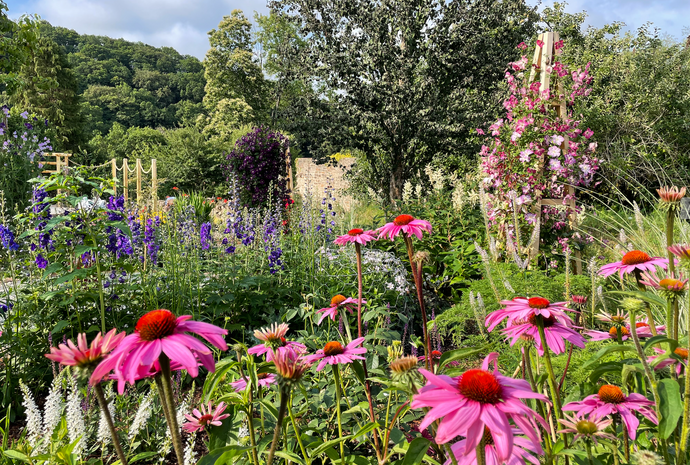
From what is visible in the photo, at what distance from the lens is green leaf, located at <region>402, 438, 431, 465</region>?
696mm

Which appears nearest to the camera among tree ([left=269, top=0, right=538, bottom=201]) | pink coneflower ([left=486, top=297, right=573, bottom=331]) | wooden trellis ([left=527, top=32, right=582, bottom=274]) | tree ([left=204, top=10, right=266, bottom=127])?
pink coneflower ([left=486, top=297, right=573, bottom=331])

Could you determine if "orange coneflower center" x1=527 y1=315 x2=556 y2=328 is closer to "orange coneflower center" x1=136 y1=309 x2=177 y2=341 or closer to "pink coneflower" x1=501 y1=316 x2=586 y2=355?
"pink coneflower" x1=501 y1=316 x2=586 y2=355

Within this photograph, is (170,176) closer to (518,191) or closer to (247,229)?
(247,229)

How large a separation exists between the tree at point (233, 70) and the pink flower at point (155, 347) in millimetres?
22186

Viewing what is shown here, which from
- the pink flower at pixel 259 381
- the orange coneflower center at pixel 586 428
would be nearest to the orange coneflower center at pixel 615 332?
the orange coneflower center at pixel 586 428

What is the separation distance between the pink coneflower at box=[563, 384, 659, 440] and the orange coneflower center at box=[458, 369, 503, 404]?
389mm

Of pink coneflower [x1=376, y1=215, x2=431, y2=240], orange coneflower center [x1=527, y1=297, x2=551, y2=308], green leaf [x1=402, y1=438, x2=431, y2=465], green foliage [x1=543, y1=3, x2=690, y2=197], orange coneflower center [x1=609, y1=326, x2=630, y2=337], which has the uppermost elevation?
green foliage [x1=543, y1=3, x2=690, y2=197]

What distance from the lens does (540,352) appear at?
1032 mm

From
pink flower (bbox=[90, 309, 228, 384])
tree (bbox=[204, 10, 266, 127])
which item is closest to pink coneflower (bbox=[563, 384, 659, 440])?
pink flower (bbox=[90, 309, 228, 384])

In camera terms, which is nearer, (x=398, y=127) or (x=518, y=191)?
(x=518, y=191)

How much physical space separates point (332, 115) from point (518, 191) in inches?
169

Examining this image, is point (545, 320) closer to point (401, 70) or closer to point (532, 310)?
point (532, 310)

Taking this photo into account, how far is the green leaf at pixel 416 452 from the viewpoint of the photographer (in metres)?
Answer: 0.70

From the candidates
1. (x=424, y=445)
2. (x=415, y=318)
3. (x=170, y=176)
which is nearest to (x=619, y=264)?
(x=424, y=445)
